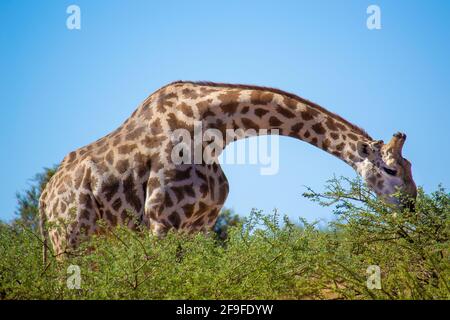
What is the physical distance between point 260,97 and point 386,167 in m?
1.80

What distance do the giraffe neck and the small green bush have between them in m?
1.90

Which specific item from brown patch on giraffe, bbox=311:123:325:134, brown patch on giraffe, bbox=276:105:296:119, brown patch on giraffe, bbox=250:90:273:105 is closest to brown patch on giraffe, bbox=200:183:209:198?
brown patch on giraffe, bbox=250:90:273:105

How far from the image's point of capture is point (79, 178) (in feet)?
32.3

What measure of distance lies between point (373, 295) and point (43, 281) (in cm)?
279

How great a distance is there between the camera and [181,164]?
9.16 metres

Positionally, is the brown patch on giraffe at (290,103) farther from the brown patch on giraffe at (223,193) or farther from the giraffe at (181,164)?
the brown patch on giraffe at (223,193)

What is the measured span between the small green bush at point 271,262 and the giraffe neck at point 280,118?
6.22ft

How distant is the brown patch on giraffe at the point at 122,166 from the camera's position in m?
9.45

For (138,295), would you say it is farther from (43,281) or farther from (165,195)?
(165,195)

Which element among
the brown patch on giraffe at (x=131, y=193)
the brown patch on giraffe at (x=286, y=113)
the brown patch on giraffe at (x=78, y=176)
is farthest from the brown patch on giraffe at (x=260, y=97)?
the brown patch on giraffe at (x=78, y=176)

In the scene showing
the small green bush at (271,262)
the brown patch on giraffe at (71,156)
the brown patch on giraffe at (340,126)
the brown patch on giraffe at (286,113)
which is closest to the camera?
the small green bush at (271,262)

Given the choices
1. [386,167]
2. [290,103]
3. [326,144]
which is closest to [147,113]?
[290,103]

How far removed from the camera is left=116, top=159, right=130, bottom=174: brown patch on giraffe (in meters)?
9.45
